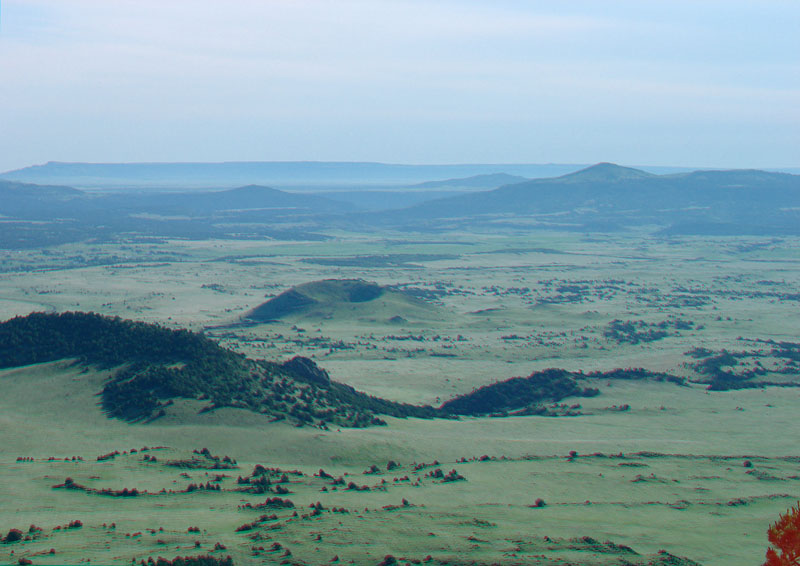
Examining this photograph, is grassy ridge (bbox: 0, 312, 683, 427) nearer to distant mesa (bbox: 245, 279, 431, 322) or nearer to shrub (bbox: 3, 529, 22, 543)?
shrub (bbox: 3, 529, 22, 543)

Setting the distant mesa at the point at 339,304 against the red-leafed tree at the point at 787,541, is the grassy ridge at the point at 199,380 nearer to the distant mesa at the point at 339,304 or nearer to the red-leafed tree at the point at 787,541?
the red-leafed tree at the point at 787,541

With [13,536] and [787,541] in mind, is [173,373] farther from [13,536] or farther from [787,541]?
[787,541]

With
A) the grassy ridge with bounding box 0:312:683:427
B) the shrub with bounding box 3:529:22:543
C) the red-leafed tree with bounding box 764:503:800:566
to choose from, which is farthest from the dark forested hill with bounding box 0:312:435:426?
the red-leafed tree with bounding box 764:503:800:566

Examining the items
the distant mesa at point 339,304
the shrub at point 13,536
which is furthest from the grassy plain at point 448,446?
the distant mesa at point 339,304

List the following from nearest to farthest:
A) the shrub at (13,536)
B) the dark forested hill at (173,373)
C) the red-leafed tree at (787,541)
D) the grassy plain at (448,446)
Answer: the red-leafed tree at (787,541), the shrub at (13,536), the grassy plain at (448,446), the dark forested hill at (173,373)

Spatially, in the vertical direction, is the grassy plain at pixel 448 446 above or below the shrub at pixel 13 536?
below

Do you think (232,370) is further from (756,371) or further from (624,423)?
(756,371)
